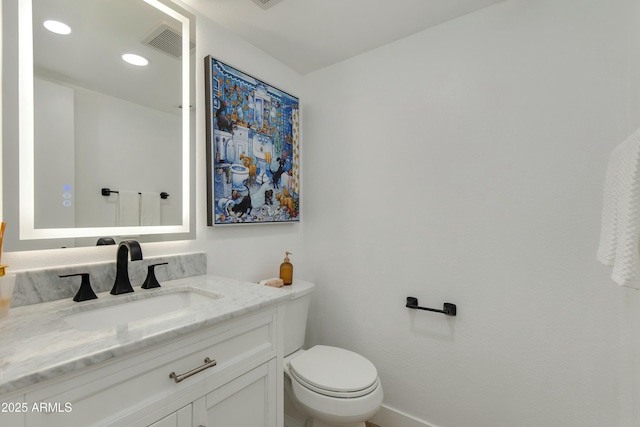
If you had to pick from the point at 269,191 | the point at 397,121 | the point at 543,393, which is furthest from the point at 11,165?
the point at 543,393

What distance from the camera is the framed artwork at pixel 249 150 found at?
4.93 ft

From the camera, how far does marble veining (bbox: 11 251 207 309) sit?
95 cm

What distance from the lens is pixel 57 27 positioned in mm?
1053

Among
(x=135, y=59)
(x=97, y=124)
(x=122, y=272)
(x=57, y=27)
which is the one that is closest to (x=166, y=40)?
(x=135, y=59)

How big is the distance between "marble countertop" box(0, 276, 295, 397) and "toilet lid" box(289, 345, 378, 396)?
20.3 inches

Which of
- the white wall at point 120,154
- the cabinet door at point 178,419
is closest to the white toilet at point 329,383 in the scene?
the cabinet door at point 178,419

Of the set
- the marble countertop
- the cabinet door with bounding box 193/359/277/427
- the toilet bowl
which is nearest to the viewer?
the marble countertop

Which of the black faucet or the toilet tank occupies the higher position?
the black faucet

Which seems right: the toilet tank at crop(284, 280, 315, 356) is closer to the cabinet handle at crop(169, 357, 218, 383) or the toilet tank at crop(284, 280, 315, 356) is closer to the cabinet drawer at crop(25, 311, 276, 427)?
the cabinet drawer at crop(25, 311, 276, 427)

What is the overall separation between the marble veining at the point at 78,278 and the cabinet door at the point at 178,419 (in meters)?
0.59

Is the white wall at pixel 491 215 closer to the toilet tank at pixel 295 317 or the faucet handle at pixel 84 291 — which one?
the toilet tank at pixel 295 317

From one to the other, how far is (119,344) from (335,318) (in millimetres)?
1443

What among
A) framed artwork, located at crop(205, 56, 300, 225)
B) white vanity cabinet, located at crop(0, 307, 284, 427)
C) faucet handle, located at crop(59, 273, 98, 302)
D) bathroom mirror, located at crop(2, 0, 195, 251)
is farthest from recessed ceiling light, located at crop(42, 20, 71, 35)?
white vanity cabinet, located at crop(0, 307, 284, 427)

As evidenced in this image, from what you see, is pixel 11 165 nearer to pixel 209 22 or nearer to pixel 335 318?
pixel 209 22
